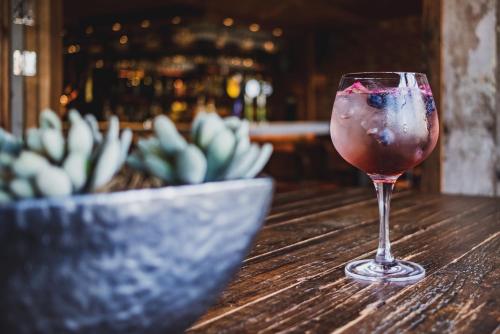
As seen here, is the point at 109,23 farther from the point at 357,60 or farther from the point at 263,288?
the point at 263,288

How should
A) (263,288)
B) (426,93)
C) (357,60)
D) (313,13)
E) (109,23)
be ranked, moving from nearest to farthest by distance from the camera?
(263,288), (426,93), (109,23), (313,13), (357,60)

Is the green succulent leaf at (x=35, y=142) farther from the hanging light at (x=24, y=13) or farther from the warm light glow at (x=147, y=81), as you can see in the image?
the warm light glow at (x=147, y=81)

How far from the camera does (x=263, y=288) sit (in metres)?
0.70

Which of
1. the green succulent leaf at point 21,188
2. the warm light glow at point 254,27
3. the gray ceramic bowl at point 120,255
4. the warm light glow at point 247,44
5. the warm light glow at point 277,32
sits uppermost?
the warm light glow at point 277,32

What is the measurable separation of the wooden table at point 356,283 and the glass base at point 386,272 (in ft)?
0.05

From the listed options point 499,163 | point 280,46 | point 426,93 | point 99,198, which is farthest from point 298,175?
point 99,198

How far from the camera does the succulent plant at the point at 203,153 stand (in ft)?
1.39

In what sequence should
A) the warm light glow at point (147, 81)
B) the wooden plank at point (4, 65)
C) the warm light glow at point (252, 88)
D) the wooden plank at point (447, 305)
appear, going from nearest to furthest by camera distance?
the wooden plank at point (447, 305)
the wooden plank at point (4, 65)
the warm light glow at point (147, 81)
the warm light glow at point (252, 88)

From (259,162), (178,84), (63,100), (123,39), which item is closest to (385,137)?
(259,162)

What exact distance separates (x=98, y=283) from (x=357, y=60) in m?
9.37

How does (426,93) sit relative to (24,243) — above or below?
above

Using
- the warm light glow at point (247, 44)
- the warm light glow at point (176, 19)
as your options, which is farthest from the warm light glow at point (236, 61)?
the warm light glow at point (176, 19)

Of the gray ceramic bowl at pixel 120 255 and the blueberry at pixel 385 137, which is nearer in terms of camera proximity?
the gray ceramic bowl at pixel 120 255

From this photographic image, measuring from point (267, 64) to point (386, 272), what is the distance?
9.37 meters
